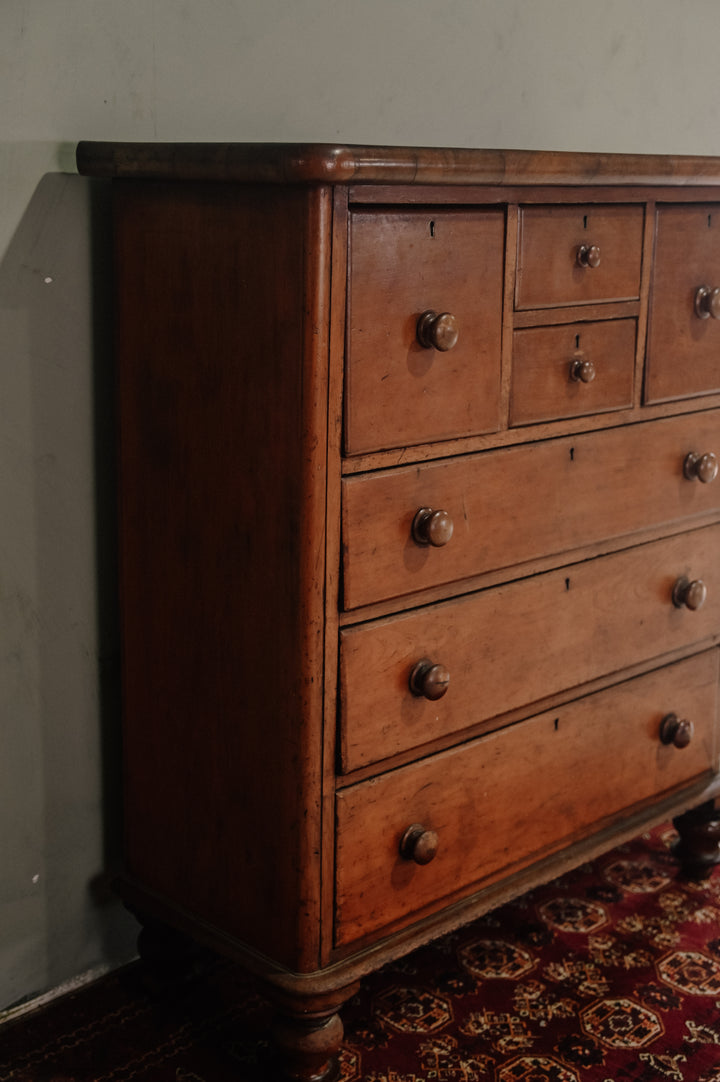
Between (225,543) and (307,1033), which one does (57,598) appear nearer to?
(225,543)

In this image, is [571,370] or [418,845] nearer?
[418,845]

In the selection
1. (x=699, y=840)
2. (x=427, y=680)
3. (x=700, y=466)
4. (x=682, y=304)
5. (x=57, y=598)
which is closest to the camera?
(x=427, y=680)

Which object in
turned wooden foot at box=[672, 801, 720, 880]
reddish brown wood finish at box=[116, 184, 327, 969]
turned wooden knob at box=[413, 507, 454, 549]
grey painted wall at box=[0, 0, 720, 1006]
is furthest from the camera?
turned wooden foot at box=[672, 801, 720, 880]

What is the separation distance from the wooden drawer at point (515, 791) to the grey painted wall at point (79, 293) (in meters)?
0.59

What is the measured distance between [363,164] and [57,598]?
95cm

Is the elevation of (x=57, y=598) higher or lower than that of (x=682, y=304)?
lower

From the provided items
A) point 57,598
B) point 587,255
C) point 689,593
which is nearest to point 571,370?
point 587,255

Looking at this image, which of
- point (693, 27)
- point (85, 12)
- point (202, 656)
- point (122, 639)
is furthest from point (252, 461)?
point (693, 27)

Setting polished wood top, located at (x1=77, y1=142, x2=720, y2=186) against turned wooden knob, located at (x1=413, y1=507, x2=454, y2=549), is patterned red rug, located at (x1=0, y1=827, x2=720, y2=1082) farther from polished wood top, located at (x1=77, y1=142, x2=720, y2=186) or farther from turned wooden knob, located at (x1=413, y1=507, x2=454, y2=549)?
polished wood top, located at (x1=77, y1=142, x2=720, y2=186)

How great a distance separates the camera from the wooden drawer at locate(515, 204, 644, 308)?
2.04 m

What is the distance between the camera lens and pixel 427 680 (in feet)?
6.57

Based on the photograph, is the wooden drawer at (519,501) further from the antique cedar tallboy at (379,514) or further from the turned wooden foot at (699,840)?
the turned wooden foot at (699,840)

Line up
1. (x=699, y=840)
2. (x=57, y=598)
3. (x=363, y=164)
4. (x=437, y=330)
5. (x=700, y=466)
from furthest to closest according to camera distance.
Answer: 1. (x=699, y=840)
2. (x=700, y=466)
3. (x=57, y=598)
4. (x=437, y=330)
5. (x=363, y=164)

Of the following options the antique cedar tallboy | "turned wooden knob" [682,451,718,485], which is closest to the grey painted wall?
the antique cedar tallboy
